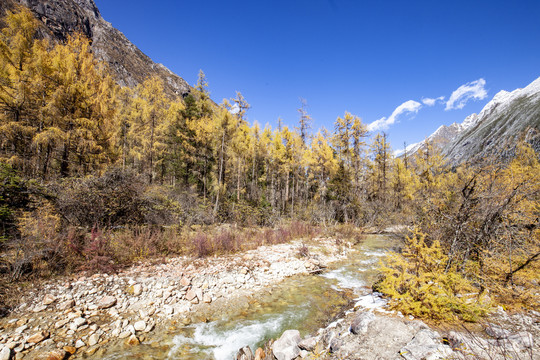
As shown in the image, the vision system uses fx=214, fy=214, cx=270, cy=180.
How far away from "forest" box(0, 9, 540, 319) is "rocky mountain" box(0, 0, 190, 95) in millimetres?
49595

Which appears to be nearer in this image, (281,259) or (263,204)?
(281,259)

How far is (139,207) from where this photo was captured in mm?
9523

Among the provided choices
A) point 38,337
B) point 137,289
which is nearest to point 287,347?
point 137,289

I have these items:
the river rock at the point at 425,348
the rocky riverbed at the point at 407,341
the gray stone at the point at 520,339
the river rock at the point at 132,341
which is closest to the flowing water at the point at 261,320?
the river rock at the point at 132,341

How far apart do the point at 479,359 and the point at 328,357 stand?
1848mm

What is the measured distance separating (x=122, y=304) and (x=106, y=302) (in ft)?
1.15

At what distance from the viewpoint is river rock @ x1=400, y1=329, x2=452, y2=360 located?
2.63 metres

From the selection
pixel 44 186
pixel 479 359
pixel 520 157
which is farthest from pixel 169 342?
pixel 520 157

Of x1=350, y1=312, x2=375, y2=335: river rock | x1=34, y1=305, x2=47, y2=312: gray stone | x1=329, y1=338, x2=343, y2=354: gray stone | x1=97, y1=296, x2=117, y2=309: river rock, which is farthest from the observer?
x1=97, y1=296, x2=117, y2=309: river rock

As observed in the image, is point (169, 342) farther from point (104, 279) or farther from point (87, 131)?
point (87, 131)

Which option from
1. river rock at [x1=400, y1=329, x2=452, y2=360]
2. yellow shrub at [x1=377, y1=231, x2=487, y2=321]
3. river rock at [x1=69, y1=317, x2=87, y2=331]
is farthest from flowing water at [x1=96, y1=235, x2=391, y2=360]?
river rock at [x1=400, y1=329, x2=452, y2=360]

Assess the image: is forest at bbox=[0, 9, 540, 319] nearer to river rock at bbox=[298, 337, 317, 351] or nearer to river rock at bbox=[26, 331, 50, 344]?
river rock at bbox=[298, 337, 317, 351]

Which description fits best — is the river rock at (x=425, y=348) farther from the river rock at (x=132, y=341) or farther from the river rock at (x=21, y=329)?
the river rock at (x=21, y=329)

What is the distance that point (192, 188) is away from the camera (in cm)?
1784
